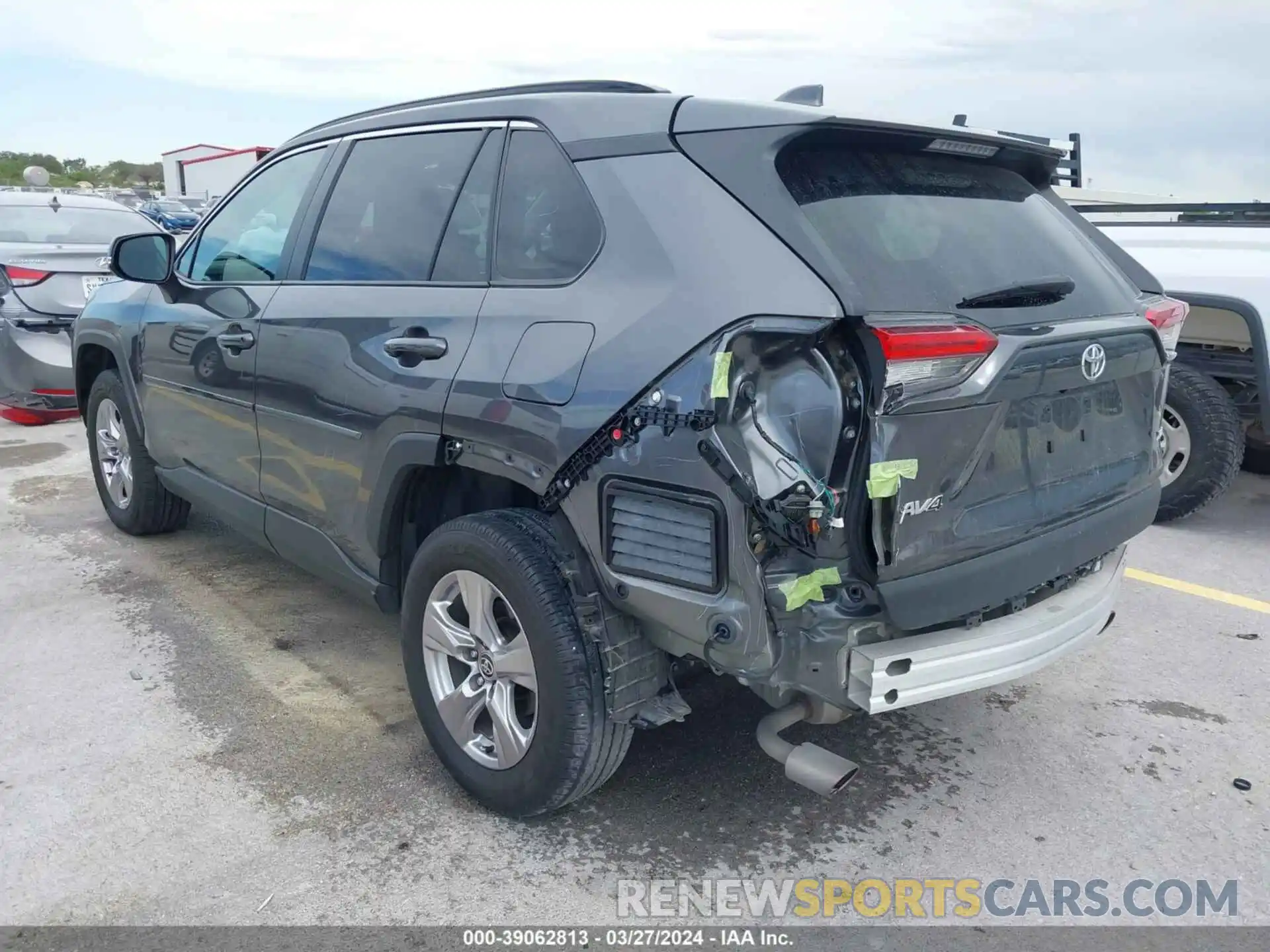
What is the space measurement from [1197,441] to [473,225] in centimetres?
423

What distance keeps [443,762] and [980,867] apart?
5.03 feet

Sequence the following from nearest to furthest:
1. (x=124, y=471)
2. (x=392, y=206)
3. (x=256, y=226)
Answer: (x=392, y=206), (x=256, y=226), (x=124, y=471)

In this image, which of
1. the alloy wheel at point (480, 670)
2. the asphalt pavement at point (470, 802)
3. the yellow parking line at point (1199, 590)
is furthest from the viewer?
the yellow parking line at point (1199, 590)

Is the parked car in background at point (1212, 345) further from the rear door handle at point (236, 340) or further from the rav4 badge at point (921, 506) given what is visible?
the rear door handle at point (236, 340)

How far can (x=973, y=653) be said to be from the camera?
99.2 inches

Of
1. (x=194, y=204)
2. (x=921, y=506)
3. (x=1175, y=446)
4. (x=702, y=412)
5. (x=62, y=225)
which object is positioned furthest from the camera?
(x=194, y=204)

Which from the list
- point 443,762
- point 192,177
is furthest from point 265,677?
point 192,177

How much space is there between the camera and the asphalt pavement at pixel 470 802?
2.67m

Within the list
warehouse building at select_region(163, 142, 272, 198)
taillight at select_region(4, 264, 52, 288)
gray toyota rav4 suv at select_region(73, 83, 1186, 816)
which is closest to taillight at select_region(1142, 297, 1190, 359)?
gray toyota rav4 suv at select_region(73, 83, 1186, 816)

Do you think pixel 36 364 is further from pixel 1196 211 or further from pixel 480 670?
pixel 1196 211

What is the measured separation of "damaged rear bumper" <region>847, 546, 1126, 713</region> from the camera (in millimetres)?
2354

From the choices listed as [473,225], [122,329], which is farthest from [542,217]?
[122,329]

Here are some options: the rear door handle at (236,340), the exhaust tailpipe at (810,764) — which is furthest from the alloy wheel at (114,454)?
the exhaust tailpipe at (810,764)

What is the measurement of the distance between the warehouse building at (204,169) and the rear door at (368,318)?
3916cm
